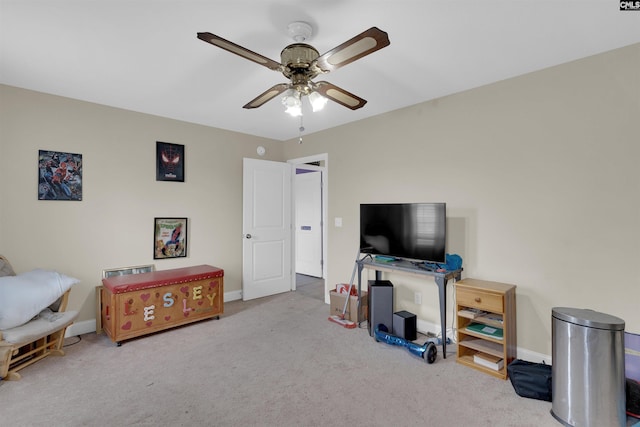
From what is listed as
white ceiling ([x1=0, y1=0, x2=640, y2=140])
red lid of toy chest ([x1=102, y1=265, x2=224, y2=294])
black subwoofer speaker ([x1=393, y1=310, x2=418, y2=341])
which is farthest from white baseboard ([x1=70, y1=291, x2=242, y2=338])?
black subwoofer speaker ([x1=393, y1=310, x2=418, y2=341])

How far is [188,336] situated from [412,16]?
136 inches

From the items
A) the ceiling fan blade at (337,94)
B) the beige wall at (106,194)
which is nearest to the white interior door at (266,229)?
the beige wall at (106,194)

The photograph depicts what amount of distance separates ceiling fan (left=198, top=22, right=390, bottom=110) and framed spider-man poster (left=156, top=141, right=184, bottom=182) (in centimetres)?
205

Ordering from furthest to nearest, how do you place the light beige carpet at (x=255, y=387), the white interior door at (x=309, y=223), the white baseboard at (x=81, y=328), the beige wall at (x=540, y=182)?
the white interior door at (x=309, y=223)
the white baseboard at (x=81, y=328)
the beige wall at (x=540, y=182)
the light beige carpet at (x=255, y=387)

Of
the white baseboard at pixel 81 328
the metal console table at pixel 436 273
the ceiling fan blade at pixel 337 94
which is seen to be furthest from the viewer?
the white baseboard at pixel 81 328

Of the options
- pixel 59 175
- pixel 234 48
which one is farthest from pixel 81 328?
pixel 234 48

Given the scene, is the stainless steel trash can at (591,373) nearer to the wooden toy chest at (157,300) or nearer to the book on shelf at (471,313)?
the book on shelf at (471,313)

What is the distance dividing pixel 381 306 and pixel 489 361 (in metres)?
1.05

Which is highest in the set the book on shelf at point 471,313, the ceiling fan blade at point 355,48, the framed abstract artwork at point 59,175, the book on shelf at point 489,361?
the ceiling fan blade at point 355,48

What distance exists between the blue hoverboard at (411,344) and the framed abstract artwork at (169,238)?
2.66 m

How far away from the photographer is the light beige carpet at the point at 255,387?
1.93m

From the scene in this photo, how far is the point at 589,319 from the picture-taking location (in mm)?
1858

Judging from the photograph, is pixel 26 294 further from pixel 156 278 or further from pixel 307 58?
pixel 307 58

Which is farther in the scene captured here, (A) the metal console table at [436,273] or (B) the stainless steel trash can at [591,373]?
(A) the metal console table at [436,273]
